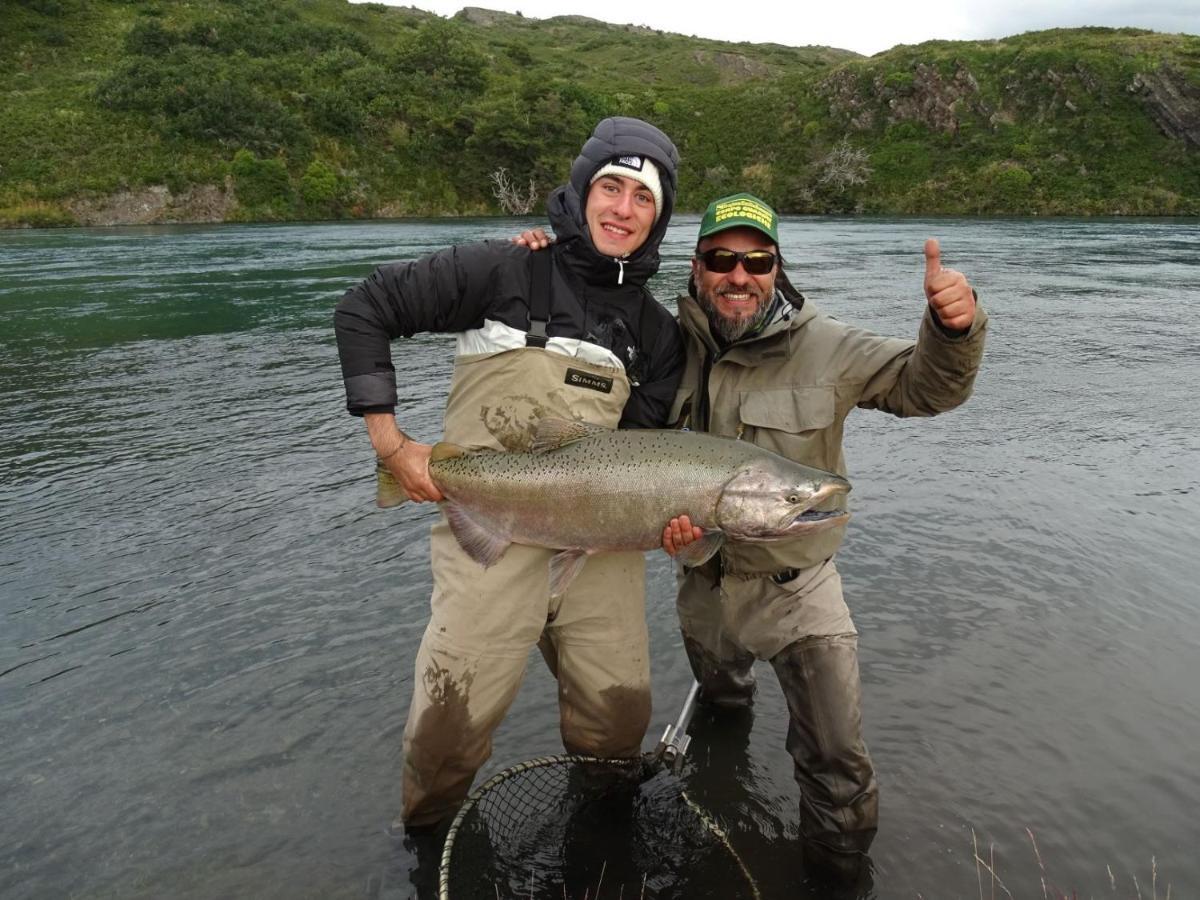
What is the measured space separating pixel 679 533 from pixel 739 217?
52.5 inches

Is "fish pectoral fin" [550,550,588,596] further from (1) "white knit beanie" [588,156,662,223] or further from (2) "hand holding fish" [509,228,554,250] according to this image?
(1) "white knit beanie" [588,156,662,223]

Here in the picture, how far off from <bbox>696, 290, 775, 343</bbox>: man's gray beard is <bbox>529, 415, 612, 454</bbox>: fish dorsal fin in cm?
73

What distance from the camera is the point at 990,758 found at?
13.1ft

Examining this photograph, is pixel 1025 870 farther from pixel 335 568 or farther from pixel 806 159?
pixel 806 159

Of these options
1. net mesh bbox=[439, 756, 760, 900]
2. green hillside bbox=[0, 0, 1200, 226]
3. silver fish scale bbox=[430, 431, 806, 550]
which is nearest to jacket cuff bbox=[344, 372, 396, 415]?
silver fish scale bbox=[430, 431, 806, 550]

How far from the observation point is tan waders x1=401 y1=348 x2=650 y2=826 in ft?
9.82

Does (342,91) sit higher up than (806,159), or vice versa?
(342,91)

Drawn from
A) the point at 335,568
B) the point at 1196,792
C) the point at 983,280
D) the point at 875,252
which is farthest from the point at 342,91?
the point at 1196,792

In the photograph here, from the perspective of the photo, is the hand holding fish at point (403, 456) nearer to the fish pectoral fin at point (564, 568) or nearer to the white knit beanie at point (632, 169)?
the fish pectoral fin at point (564, 568)

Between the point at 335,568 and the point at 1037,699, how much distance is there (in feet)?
15.2


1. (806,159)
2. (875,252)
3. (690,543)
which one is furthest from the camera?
(806,159)

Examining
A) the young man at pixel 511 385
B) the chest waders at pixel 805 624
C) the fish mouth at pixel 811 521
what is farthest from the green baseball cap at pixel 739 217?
the fish mouth at pixel 811 521

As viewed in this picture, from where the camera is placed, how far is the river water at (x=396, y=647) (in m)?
3.49

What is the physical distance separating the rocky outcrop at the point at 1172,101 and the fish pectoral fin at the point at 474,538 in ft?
199
